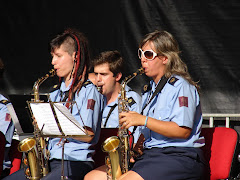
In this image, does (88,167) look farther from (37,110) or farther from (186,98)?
(186,98)

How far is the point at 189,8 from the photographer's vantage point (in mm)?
5816

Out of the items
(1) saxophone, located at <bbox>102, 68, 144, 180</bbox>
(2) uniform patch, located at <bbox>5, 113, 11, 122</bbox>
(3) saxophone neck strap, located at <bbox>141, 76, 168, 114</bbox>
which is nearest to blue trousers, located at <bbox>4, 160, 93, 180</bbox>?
(1) saxophone, located at <bbox>102, 68, 144, 180</bbox>

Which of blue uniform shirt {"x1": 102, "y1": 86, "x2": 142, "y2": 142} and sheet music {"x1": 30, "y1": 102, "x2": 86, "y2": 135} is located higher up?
sheet music {"x1": 30, "y1": 102, "x2": 86, "y2": 135}

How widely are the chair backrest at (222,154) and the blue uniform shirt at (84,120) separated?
1093 millimetres

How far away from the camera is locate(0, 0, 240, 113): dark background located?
226 inches

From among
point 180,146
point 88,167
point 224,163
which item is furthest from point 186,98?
point 88,167

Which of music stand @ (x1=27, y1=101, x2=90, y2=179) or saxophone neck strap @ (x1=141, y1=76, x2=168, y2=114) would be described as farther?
saxophone neck strap @ (x1=141, y1=76, x2=168, y2=114)

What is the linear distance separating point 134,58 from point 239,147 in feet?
7.13

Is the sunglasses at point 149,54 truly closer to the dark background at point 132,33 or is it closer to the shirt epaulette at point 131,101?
the shirt epaulette at point 131,101

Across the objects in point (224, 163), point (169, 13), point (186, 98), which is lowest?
point (224, 163)

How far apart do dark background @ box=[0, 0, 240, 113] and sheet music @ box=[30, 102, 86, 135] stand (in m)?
2.39

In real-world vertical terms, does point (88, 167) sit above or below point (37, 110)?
below

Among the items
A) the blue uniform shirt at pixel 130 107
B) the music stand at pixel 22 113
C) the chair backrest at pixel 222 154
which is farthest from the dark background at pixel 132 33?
the music stand at pixel 22 113

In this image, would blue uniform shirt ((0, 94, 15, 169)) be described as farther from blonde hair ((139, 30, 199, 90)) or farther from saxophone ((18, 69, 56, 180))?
blonde hair ((139, 30, 199, 90))
